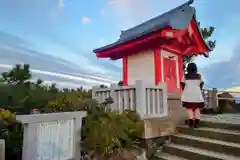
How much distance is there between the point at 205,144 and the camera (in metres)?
3.59

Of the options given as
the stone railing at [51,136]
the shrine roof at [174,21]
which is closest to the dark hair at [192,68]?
the shrine roof at [174,21]

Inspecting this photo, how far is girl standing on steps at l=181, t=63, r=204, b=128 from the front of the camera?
4.41 m

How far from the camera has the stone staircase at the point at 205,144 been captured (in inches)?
129

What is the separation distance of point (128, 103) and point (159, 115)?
82 centimetres

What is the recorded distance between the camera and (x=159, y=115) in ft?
15.0

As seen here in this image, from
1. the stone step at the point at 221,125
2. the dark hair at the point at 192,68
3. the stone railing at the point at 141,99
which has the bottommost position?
the stone step at the point at 221,125

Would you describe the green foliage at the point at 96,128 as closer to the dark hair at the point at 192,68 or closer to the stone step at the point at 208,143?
the stone step at the point at 208,143

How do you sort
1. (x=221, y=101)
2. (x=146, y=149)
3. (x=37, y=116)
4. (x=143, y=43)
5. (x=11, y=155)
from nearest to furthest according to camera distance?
1. (x=37, y=116)
2. (x=11, y=155)
3. (x=146, y=149)
4. (x=143, y=43)
5. (x=221, y=101)

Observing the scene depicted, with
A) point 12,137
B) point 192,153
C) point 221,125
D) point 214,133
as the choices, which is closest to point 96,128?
point 12,137

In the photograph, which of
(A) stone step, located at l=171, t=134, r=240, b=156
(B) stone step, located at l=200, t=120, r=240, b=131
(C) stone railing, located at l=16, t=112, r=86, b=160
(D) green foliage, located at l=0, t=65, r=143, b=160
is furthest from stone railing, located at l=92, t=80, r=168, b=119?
(C) stone railing, located at l=16, t=112, r=86, b=160

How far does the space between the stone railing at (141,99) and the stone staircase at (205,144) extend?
2.36 feet

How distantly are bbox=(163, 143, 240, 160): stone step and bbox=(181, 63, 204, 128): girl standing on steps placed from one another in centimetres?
84

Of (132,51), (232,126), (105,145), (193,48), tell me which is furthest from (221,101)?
(105,145)

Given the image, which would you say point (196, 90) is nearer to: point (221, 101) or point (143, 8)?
point (143, 8)
